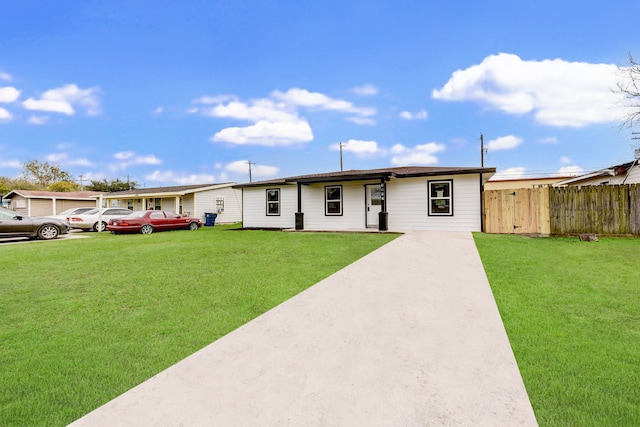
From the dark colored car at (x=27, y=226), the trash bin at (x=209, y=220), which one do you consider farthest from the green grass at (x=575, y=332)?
the trash bin at (x=209, y=220)

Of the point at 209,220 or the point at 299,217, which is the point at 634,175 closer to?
the point at 299,217

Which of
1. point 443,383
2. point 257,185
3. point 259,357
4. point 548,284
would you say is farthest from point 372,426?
point 257,185

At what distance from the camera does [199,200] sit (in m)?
24.2

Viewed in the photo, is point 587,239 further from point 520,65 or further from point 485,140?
point 485,140

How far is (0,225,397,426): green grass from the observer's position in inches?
89.4

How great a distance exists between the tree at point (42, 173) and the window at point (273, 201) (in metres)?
52.0

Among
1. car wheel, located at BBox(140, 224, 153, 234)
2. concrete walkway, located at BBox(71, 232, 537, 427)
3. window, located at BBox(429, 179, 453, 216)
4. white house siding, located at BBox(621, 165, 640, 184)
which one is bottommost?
concrete walkway, located at BBox(71, 232, 537, 427)

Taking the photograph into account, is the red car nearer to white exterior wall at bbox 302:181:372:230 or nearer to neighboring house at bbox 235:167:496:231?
neighboring house at bbox 235:167:496:231

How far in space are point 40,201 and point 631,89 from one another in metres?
44.8

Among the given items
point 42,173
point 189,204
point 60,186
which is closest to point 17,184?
point 42,173

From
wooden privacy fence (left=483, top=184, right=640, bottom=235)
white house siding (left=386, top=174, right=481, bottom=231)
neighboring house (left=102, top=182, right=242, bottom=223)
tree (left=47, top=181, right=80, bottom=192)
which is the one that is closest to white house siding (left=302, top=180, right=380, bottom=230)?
white house siding (left=386, top=174, right=481, bottom=231)

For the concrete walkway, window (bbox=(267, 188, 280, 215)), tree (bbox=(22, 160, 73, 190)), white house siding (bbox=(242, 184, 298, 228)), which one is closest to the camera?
the concrete walkway

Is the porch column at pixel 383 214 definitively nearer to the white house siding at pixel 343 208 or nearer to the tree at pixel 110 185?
the white house siding at pixel 343 208

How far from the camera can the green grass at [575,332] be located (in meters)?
2.02
